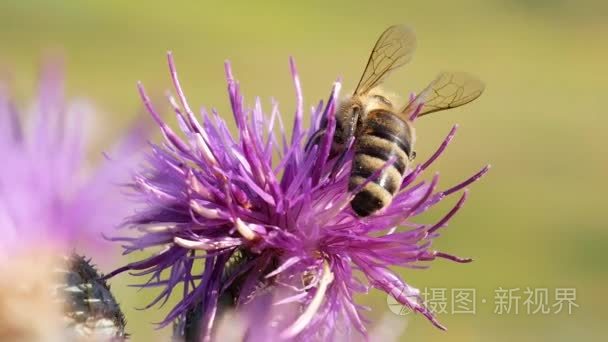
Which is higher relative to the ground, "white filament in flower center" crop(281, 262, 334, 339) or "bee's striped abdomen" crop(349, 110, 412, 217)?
"bee's striped abdomen" crop(349, 110, 412, 217)

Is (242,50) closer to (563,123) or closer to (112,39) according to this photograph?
(112,39)

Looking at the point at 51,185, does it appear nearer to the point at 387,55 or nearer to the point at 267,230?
the point at 267,230

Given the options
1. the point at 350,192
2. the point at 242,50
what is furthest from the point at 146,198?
the point at 242,50

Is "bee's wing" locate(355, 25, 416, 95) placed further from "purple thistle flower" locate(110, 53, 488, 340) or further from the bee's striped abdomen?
"purple thistle flower" locate(110, 53, 488, 340)

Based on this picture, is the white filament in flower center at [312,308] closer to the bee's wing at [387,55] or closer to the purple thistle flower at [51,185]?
the purple thistle flower at [51,185]

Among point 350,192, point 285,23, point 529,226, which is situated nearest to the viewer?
point 350,192

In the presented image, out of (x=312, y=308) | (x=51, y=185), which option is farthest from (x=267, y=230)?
(x=51, y=185)

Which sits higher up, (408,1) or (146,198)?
(146,198)

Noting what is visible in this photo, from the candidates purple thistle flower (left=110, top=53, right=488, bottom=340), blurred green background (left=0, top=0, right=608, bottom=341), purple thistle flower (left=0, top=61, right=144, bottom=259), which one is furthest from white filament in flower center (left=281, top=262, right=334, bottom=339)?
blurred green background (left=0, top=0, right=608, bottom=341)
